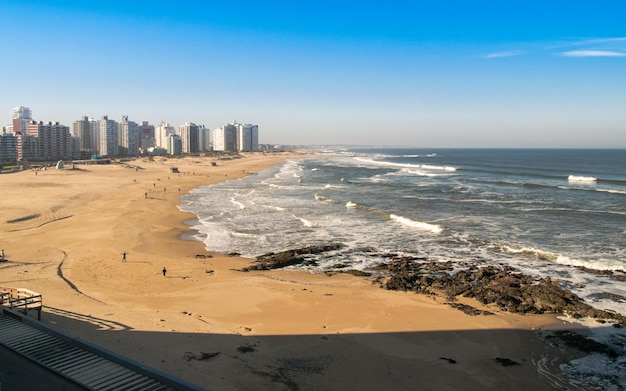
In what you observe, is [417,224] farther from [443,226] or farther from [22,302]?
[22,302]

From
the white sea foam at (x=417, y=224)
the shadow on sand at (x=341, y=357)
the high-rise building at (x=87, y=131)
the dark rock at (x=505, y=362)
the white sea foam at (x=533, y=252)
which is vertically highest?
the high-rise building at (x=87, y=131)

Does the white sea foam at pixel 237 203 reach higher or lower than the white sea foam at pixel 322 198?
lower

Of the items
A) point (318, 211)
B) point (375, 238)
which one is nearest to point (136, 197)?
point (318, 211)

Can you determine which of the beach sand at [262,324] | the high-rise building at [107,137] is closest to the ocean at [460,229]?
the beach sand at [262,324]

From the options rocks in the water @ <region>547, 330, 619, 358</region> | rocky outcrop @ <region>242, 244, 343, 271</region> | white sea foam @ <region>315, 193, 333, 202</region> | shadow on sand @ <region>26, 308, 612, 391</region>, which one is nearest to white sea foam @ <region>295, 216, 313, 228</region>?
rocky outcrop @ <region>242, 244, 343, 271</region>

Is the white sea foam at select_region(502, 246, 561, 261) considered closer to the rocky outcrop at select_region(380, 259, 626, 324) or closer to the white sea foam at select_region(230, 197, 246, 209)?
the rocky outcrop at select_region(380, 259, 626, 324)

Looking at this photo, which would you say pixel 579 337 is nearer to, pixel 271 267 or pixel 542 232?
pixel 271 267

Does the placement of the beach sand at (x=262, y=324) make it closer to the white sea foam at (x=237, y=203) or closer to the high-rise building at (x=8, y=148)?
the white sea foam at (x=237, y=203)
